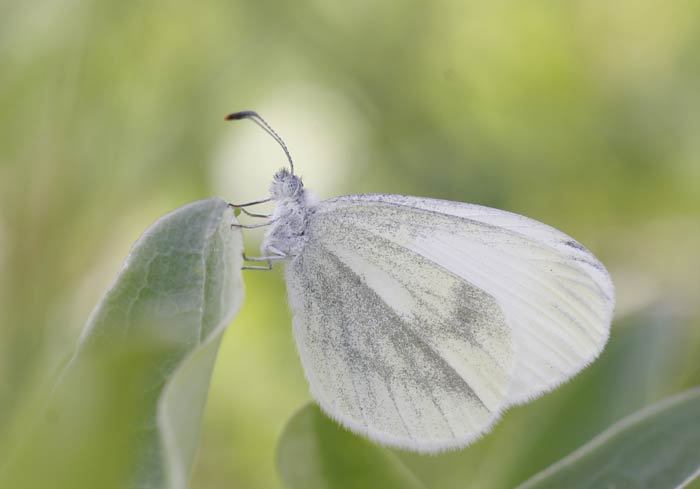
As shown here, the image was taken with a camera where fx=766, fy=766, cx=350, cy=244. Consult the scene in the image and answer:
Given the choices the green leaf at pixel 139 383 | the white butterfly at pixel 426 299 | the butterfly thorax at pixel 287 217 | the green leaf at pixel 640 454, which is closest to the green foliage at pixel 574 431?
the green leaf at pixel 640 454

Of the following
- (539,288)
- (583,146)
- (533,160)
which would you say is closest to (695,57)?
(583,146)

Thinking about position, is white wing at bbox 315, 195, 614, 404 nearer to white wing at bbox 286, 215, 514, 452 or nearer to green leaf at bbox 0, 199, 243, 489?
white wing at bbox 286, 215, 514, 452

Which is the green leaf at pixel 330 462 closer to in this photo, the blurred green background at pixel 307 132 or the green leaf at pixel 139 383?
the green leaf at pixel 139 383

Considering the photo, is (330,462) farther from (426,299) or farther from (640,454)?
(426,299)

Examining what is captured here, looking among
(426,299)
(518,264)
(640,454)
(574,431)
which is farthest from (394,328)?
(640,454)

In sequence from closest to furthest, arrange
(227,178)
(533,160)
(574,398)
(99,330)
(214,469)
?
(99,330) → (574,398) → (214,469) → (227,178) → (533,160)

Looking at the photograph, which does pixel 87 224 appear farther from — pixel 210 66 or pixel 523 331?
pixel 523 331
